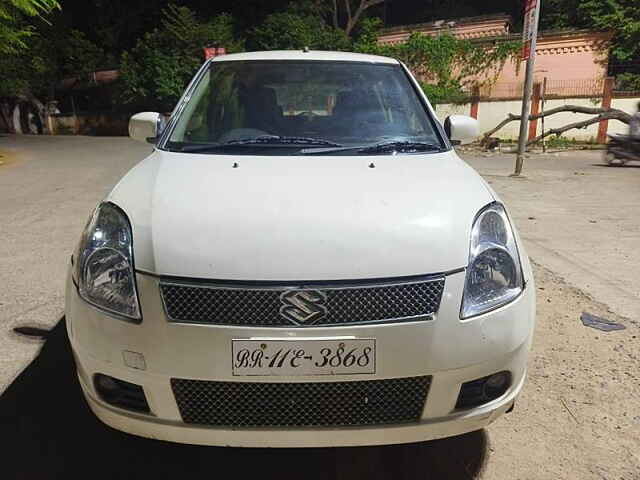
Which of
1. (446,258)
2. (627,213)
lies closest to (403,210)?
(446,258)

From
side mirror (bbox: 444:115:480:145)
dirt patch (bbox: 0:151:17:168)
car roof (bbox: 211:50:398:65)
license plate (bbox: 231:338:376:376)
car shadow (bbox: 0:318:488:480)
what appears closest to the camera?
license plate (bbox: 231:338:376:376)

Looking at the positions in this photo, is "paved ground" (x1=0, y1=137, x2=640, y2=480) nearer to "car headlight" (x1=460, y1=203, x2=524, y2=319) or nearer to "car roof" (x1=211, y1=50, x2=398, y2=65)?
"car headlight" (x1=460, y1=203, x2=524, y2=319)

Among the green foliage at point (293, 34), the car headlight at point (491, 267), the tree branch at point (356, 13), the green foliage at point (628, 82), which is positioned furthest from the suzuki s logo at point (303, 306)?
the tree branch at point (356, 13)

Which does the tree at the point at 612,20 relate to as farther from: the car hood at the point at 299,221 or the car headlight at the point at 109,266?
the car headlight at the point at 109,266

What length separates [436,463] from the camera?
2.18 m

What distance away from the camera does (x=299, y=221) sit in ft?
5.95

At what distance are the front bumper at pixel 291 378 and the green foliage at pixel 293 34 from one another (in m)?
20.6

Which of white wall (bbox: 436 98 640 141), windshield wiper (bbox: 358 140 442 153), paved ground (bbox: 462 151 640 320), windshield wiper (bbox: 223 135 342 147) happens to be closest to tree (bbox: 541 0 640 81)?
white wall (bbox: 436 98 640 141)

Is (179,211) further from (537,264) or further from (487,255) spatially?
(537,264)

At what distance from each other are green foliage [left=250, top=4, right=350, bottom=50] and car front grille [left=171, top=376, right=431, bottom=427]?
2071cm

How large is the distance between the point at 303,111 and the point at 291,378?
5.70 feet

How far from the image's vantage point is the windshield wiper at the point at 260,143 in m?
2.59

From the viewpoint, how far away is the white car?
66.4 inches

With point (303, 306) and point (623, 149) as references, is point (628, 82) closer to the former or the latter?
point (623, 149)
